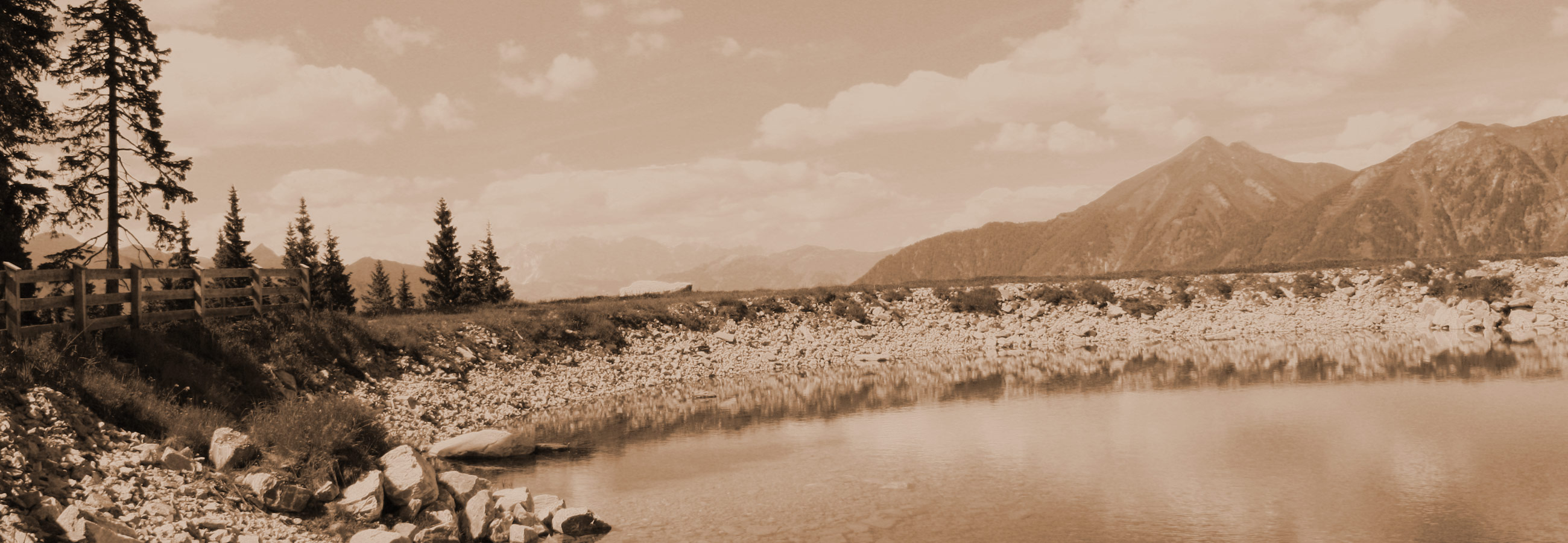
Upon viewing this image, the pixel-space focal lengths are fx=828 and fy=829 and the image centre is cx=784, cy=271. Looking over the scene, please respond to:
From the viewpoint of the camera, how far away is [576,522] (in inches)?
600

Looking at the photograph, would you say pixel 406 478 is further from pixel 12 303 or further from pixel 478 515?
pixel 12 303

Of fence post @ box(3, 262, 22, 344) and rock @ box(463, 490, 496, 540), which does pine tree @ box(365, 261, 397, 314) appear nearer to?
fence post @ box(3, 262, 22, 344)

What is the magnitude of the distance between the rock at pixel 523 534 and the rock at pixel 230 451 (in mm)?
4604

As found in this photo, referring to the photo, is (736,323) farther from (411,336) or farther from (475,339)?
(411,336)

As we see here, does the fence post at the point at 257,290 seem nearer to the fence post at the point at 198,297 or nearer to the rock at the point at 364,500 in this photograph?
the fence post at the point at 198,297

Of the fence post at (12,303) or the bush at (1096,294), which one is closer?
the fence post at (12,303)

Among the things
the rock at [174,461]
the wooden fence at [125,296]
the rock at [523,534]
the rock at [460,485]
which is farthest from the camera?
the rock at [460,485]

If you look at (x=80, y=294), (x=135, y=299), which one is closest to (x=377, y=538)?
(x=80, y=294)

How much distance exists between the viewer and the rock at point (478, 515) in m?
14.6

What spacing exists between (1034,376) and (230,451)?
2997 centimetres

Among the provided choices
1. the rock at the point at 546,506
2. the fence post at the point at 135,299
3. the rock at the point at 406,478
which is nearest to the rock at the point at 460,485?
the rock at the point at 406,478

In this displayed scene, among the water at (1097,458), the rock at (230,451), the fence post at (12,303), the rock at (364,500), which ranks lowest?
the water at (1097,458)

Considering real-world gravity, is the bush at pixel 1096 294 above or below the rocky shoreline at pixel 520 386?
above

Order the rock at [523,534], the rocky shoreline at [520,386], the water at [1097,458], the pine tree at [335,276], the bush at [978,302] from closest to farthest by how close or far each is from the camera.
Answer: the rocky shoreline at [520,386], the rock at [523,534], the water at [1097,458], the bush at [978,302], the pine tree at [335,276]
